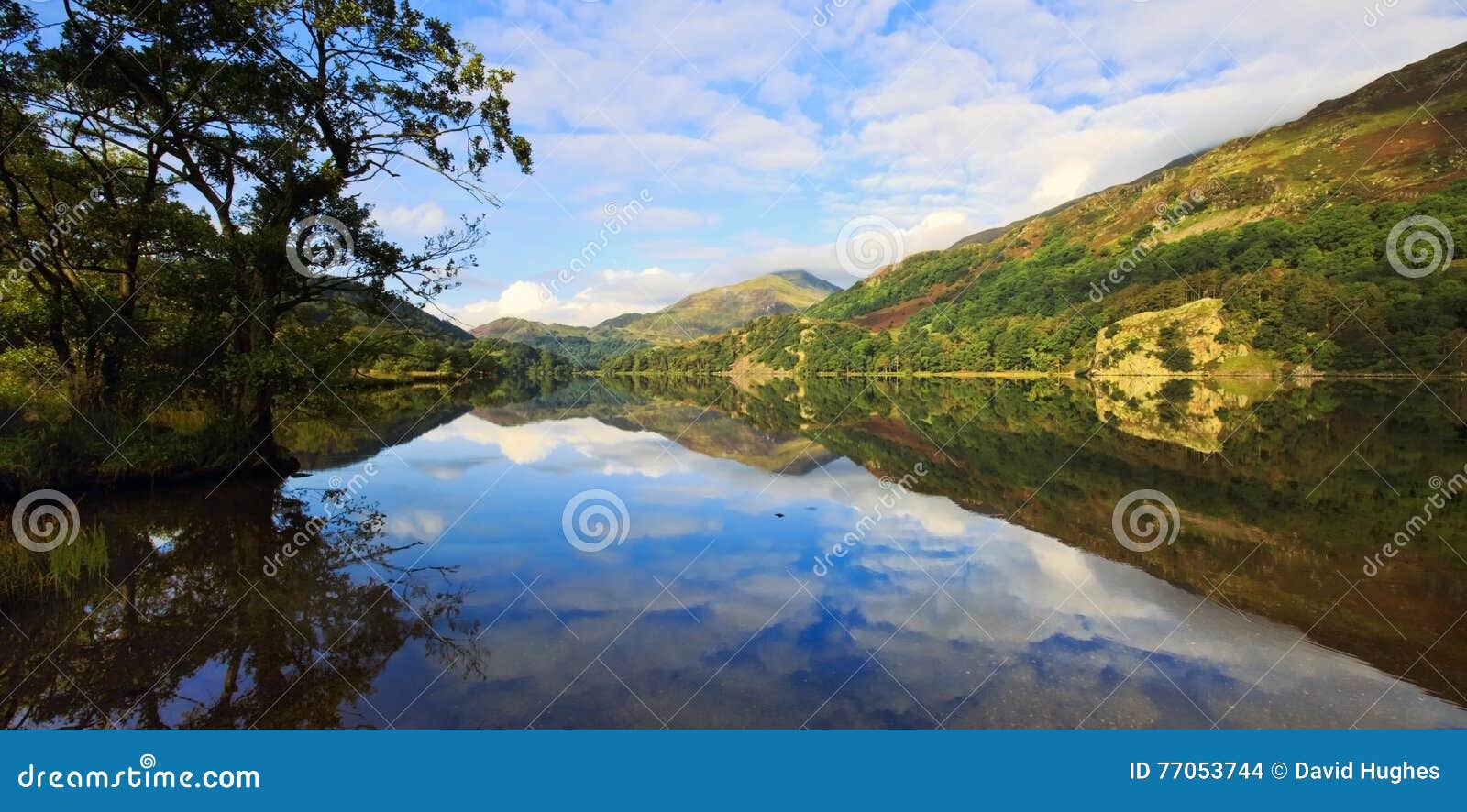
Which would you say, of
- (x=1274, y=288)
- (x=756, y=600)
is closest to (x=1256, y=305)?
(x=1274, y=288)

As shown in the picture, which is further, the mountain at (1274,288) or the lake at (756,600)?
the mountain at (1274,288)

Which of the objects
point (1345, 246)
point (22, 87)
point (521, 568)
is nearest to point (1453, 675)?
point (521, 568)

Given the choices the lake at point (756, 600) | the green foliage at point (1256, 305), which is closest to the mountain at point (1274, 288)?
the green foliage at point (1256, 305)

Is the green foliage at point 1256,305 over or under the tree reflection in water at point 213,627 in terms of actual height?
over

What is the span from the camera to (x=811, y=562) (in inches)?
436

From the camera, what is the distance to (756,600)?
9234 mm

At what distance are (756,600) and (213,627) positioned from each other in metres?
6.70

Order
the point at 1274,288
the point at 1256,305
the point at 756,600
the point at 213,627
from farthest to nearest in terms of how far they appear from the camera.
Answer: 1. the point at 1274,288
2. the point at 1256,305
3. the point at 756,600
4. the point at 213,627

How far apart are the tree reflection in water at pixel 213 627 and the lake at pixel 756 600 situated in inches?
1.8

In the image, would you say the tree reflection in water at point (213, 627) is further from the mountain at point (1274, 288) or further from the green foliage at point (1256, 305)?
the green foliage at point (1256, 305)

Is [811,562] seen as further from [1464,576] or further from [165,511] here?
[165,511]

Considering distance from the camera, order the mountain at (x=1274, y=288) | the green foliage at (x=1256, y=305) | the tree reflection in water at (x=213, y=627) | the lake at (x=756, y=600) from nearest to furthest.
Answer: the tree reflection in water at (x=213, y=627) < the lake at (x=756, y=600) < the green foliage at (x=1256, y=305) < the mountain at (x=1274, y=288)

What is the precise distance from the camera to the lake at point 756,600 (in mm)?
6230

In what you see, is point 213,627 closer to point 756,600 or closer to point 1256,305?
point 756,600
